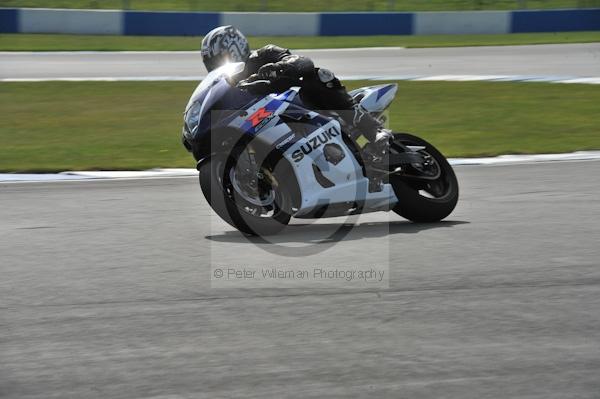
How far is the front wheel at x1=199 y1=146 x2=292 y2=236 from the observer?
666 centimetres

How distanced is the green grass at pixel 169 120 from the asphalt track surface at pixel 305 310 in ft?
10.3

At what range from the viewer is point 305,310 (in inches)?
198

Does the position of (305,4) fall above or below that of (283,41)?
above

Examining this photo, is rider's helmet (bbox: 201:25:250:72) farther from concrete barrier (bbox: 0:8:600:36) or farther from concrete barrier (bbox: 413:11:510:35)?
concrete barrier (bbox: 413:11:510:35)

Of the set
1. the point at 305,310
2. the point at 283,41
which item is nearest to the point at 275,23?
the point at 283,41

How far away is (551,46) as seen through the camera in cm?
2339

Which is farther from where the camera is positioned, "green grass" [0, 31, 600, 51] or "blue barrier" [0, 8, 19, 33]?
"blue barrier" [0, 8, 19, 33]

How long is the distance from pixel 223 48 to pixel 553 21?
22209mm

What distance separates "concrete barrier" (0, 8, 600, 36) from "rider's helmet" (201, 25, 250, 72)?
1927 cm

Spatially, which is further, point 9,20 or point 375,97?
point 9,20

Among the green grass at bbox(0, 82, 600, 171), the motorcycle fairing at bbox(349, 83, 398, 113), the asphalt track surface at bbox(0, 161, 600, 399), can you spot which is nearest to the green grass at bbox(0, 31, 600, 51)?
the green grass at bbox(0, 82, 600, 171)

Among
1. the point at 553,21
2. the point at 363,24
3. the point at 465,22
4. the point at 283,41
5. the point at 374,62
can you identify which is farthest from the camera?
the point at 465,22

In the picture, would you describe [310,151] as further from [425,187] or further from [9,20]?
[9,20]

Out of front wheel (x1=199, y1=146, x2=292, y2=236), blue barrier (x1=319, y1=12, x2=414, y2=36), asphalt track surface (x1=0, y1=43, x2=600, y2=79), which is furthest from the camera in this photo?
blue barrier (x1=319, y1=12, x2=414, y2=36)
